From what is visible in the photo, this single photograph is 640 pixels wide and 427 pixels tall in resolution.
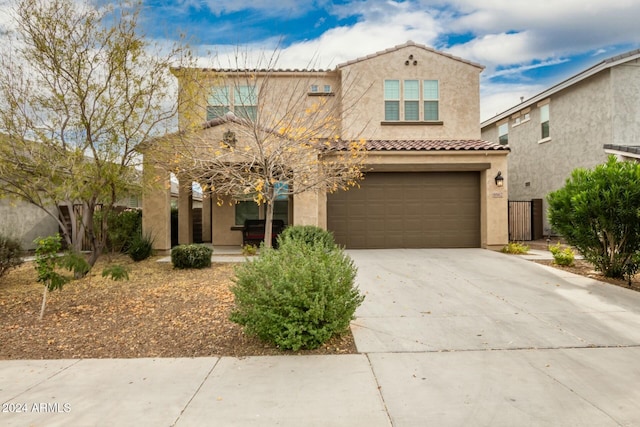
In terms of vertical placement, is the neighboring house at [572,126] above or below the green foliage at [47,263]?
above

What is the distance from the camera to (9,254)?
7824mm

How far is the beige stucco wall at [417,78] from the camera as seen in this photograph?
13.9 m

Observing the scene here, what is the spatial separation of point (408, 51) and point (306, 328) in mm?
12745

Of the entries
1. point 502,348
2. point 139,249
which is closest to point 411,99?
point 139,249

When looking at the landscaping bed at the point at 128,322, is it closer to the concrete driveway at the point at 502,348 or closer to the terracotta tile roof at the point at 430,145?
the concrete driveway at the point at 502,348

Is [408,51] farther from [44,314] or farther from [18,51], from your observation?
[44,314]

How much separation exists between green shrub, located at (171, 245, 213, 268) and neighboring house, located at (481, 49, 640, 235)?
13.8m

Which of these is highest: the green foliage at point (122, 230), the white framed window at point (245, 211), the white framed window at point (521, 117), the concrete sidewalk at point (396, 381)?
the white framed window at point (521, 117)

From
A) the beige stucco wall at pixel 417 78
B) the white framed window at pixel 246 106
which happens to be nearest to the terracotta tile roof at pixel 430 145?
the beige stucco wall at pixel 417 78

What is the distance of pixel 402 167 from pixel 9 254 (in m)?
10.5

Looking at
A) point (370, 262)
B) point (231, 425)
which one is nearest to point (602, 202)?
point (370, 262)

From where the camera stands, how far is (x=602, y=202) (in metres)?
7.59

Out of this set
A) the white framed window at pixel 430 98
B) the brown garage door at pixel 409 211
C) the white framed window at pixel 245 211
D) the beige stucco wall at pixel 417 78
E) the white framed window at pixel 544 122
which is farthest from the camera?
the white framed window at pixel 544 122

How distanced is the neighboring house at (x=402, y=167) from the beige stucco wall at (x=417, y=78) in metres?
0.04
